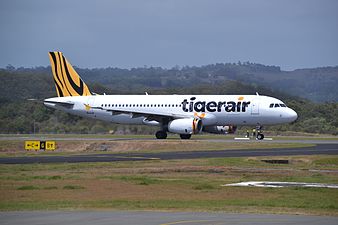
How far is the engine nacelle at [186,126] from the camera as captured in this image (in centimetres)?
7062

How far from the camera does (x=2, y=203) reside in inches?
1110

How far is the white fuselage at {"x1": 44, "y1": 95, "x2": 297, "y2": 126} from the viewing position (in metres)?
71.7

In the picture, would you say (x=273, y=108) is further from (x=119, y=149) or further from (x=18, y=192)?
(x=18, y=192)

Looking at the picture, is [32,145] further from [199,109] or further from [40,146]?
[199,109]

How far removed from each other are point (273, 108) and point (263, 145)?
1039 centimetres

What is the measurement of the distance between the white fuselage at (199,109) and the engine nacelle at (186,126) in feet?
4.95

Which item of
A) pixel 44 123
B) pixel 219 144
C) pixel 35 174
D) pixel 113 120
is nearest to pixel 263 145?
pixel 219 144

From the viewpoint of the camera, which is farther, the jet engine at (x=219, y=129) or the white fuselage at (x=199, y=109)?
the jet engine at (x=219, y=129)

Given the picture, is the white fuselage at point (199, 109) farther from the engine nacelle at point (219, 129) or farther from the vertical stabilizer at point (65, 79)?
the vertical stabilizer at point (65, 79)

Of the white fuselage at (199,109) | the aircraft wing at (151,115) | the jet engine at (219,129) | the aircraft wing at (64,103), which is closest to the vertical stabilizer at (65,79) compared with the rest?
the aircraft wing at (64,103)

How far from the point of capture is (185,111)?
73812 mm

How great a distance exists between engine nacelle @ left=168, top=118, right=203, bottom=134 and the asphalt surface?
4542 centimetres

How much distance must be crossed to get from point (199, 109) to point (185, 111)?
1433 millimetres

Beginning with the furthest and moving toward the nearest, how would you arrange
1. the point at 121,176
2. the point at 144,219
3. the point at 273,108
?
the point at 273,108, the point at 121,176, the point at 144,219
